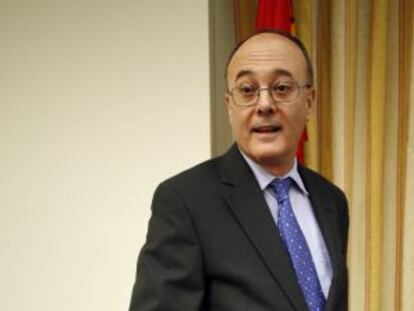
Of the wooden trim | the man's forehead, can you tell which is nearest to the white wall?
the man's forehead

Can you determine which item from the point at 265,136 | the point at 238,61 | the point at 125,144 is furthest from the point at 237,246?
the point at 125,144

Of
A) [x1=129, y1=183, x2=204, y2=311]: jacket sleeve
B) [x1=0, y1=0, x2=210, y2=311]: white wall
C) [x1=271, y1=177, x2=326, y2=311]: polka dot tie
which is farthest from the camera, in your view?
[x1=0, y1=0, x2=210, y2=311]: white wall

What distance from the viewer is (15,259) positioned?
1.93 metres

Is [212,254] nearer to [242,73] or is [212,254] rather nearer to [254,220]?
[254,220]

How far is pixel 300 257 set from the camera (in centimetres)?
109

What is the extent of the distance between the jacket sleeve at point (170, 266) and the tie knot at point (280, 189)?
0.84ft

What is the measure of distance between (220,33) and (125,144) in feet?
1.81

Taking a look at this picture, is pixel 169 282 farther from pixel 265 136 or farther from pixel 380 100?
pixel 380 100

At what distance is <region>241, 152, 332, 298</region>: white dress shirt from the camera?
114 centimetres

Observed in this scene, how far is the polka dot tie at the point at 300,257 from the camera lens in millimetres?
1067

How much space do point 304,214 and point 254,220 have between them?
0.22 m

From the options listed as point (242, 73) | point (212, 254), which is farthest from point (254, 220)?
point (242, 73)

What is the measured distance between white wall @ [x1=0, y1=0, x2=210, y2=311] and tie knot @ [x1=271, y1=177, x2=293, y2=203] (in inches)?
23.9

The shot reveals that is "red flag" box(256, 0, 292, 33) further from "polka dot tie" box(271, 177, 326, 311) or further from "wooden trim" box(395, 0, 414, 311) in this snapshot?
"polka dot tie" box(271, 177, 326, 311)
